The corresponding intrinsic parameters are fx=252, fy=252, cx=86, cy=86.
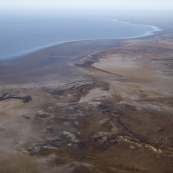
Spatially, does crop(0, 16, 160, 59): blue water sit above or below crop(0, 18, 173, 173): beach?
above

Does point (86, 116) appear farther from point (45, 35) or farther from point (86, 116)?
point (45, 35)

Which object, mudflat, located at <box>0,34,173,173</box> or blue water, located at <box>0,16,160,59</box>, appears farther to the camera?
blue water, located at <box>0,16,160,59</box>

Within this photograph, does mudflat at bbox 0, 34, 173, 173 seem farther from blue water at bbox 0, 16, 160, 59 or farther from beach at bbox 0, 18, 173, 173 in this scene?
blue water at bbox 0, 16, 160, 59

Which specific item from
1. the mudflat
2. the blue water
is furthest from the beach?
the blue water

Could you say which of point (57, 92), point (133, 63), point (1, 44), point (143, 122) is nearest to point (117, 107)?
point (143, 122)

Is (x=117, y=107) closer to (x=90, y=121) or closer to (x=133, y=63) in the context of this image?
(x=90, y=121)

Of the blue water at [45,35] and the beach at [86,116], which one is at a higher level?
the blue water at [45,35]

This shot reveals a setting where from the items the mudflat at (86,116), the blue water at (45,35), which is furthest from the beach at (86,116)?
the blue water at (45,35)

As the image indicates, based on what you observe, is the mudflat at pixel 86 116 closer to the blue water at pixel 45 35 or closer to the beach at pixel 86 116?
the beach at pixel 86 116
